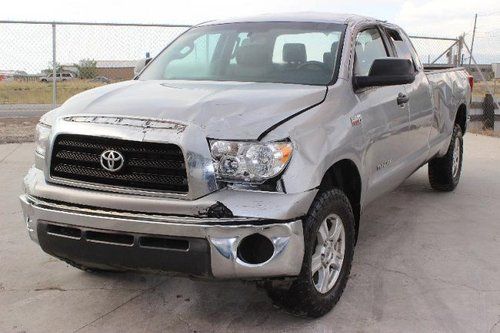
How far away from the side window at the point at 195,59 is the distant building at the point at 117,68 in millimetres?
7075

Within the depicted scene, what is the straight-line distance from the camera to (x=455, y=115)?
6.35m

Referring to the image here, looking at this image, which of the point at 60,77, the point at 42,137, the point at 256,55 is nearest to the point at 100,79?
the point at 60,77

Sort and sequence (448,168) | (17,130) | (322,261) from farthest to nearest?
(17,130) < (448,168) < (322,261)

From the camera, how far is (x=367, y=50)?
4.56 meters

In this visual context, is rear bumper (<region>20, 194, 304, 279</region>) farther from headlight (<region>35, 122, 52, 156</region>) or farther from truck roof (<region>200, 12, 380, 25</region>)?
truck roof (<region>200, 12, 380, 25</region>)

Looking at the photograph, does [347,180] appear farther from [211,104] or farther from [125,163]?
[125,163]

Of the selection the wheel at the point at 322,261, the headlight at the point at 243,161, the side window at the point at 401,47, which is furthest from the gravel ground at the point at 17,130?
the headlight at the point at 243,161

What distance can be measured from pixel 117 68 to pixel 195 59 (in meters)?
7.88

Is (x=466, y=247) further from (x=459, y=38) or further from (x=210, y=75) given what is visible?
(x=459, y=38)

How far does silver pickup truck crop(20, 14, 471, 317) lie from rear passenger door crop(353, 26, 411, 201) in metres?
0.03

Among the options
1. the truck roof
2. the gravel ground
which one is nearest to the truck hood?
the truck roof

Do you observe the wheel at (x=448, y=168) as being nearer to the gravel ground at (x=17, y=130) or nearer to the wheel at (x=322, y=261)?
the wheel at (x=322, y=261)

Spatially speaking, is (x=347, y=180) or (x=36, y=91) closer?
(x=347, y=180)

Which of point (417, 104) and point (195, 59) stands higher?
point (195, 59)
